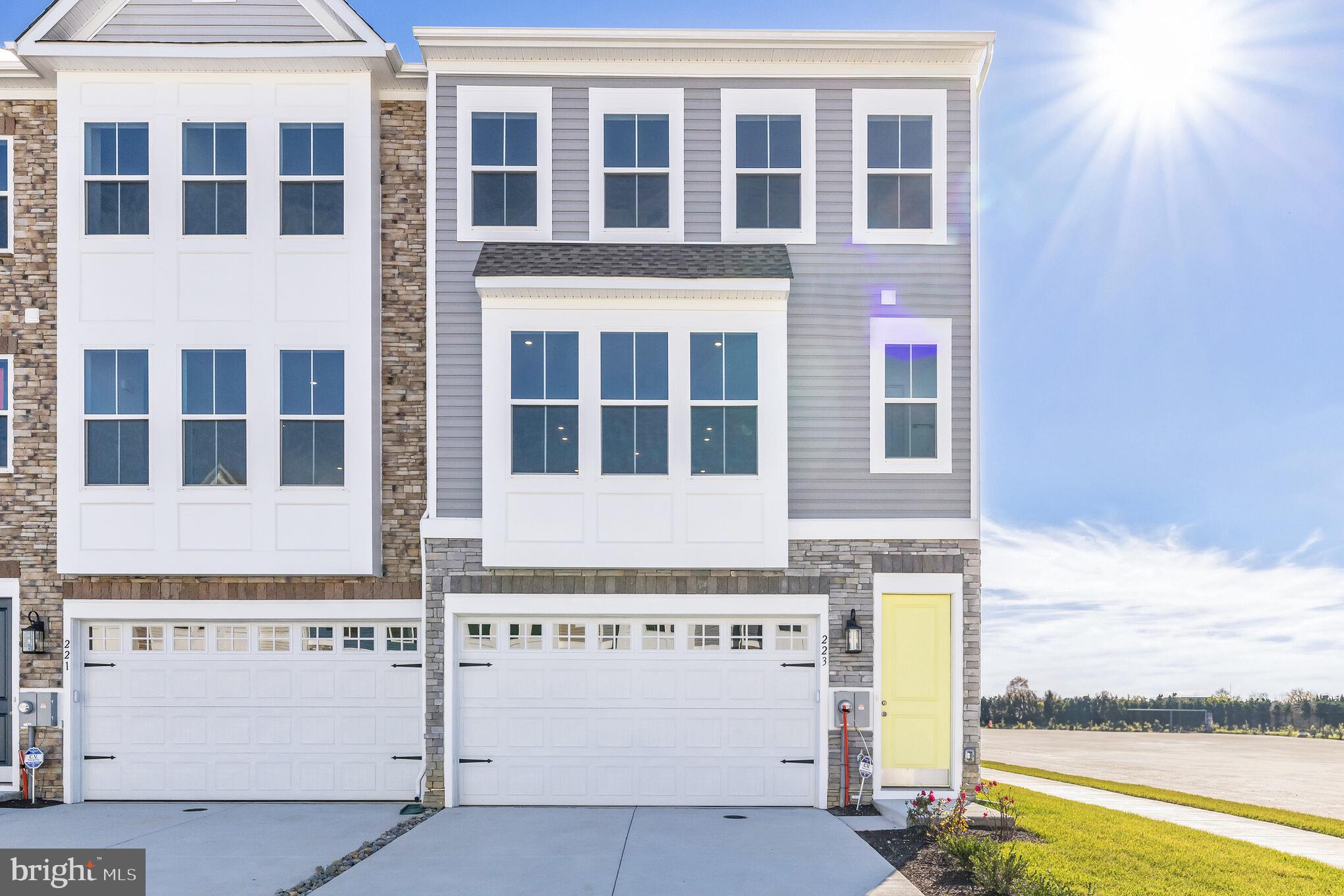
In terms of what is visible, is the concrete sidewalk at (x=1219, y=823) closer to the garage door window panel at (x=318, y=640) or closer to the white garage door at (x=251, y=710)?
the white garage door at (x=251, y=710)

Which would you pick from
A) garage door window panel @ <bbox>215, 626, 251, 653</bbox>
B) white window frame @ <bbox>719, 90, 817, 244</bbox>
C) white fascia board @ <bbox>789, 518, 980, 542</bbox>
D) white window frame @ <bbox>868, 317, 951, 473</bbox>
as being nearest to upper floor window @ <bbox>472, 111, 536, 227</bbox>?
white window frame @ <bbox>719, 90, 817, 244</bbox>

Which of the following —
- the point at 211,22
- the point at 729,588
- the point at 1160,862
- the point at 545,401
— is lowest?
the point at 1160,862

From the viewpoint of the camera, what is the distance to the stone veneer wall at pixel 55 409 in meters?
10.5

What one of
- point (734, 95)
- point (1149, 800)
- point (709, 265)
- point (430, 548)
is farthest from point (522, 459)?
point (1149, 800)

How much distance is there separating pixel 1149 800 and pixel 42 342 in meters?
14.2

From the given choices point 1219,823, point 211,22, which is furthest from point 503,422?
point 1219,823

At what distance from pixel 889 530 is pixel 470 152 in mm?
6199

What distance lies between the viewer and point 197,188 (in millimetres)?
10438

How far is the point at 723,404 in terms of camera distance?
392 inches

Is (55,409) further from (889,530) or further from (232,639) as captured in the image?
(889,530)

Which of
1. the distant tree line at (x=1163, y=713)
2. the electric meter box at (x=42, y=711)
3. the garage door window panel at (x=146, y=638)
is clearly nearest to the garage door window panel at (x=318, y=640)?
the garage door window panel at (x=146, y=638)

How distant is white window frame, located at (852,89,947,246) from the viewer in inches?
407
